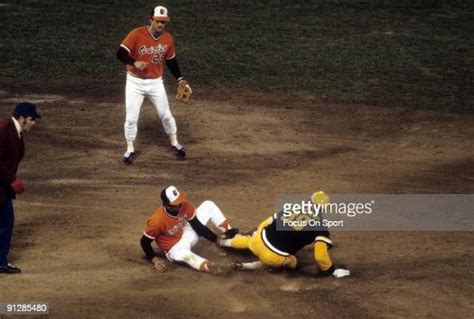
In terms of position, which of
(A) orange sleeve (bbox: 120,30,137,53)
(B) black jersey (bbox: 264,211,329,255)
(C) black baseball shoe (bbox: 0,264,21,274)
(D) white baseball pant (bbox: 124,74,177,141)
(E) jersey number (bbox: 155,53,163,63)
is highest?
(A) orange sleeve (bbox: 120,30,137,53)

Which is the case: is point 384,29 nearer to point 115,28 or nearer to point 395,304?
point 115,28

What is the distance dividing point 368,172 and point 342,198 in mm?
1330

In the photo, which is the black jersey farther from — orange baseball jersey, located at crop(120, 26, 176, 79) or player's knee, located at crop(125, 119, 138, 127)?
orange baseball jersey, located at crop(120, 26, 176, 79)

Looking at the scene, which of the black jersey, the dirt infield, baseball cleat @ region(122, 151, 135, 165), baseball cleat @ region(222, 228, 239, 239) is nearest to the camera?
the dirt infield

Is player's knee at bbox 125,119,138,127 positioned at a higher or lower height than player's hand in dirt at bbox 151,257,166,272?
higher

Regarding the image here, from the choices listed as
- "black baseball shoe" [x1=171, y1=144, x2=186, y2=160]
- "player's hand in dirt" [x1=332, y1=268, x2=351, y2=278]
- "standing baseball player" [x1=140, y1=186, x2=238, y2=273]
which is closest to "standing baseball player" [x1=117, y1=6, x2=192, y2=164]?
"black baseball shoe" [x1=171, y1=144, x2=186, y2=160]

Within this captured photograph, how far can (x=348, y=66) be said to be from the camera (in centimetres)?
2334

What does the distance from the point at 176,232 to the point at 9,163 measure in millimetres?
2497

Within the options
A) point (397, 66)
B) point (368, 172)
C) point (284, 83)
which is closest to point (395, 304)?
point (368, 172)

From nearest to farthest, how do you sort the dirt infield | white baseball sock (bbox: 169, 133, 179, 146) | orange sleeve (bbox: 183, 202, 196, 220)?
the dirt infield
orange sleeve (bbox: 183, 202, 196, 220)
white baseball sock (bbox: 169, 133, 179, 146)

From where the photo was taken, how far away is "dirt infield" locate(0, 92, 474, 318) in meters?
12.8

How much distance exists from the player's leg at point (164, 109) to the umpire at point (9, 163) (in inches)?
169

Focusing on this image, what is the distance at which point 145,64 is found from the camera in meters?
16.8

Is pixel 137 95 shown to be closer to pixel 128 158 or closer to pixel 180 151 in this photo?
pixel 128 158
